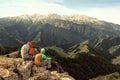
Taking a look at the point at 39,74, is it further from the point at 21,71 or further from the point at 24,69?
the point at 21,71

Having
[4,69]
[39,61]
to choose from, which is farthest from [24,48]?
[4,69]

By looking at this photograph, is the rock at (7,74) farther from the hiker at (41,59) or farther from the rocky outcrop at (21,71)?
the hiker at (41,59)

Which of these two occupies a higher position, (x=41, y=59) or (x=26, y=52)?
(x=26, y=52)

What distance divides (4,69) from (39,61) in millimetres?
7839

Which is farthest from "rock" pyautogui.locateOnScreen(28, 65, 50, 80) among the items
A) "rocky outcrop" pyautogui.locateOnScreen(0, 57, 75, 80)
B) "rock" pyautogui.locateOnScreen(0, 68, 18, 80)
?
"rock" pyautogui.locateOnScreen(0, 68, 18, 80)

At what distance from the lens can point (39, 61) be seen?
42.1 metres

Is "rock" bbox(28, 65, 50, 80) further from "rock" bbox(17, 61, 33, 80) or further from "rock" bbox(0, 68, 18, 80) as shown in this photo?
"rock" bbox(0, 68, 18, 80)

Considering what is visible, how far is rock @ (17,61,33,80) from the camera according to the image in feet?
123

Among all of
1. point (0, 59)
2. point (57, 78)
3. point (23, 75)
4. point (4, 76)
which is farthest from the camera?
point (57, 78)

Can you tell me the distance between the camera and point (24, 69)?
37.8 m

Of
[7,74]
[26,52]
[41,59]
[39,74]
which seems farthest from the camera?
[41,59]

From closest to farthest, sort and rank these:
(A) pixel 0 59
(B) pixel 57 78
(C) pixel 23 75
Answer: (C) pixel 23 75, (A) pixel 0 59, (B) pixel 57 78

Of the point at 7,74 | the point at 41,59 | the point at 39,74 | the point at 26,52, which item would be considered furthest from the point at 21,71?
the point at 41,59

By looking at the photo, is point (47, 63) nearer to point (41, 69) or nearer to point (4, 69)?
point (41, 69)
